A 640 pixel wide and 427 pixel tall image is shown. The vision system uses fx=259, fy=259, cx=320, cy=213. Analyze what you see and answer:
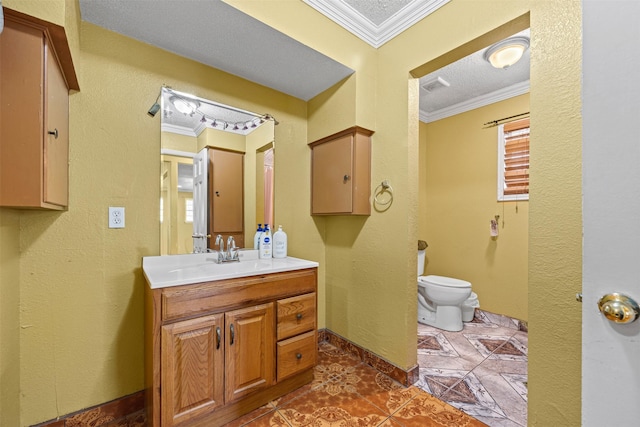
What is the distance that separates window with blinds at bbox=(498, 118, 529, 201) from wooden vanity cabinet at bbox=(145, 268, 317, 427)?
220 centimetres

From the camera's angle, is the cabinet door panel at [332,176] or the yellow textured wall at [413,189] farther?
the cabinet door panel at [332,176]

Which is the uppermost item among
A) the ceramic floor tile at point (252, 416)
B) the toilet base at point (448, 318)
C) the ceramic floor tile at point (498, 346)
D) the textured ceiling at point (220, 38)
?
the textured ceiling at point (220, 38)

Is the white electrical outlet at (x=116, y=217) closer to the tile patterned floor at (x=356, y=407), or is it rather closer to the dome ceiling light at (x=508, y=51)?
the tile patterned floor at (x=356, y=407)

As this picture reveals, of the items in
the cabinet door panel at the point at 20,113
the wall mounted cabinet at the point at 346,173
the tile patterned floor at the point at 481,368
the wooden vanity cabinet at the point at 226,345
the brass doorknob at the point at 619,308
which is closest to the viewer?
the brass doorknob at the point at 619,308

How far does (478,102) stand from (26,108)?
3.47m

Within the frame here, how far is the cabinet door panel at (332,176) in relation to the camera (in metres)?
1.92

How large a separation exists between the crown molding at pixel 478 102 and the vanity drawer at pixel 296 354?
2.89m

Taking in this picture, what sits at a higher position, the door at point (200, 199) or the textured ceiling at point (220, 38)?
the textured ceiling at point (220, 38)

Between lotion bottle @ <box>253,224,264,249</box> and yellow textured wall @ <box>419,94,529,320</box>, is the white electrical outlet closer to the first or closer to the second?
lotion bottle @ <box>253,224,264,249</box>

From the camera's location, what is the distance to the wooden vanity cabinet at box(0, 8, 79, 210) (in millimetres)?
899

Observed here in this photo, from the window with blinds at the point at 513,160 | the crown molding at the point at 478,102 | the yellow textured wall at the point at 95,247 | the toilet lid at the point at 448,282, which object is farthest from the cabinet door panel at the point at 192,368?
the crown molding at the point at 478,102

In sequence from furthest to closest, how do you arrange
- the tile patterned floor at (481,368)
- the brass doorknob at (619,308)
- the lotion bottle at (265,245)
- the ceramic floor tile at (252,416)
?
the lotion bottle at (265,245) < the tile patterned floor at (481,368) < the ceramic floor tile at (252,416) < the brass doorknob at (619,308)

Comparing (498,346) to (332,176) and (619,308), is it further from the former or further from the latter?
(619,308)

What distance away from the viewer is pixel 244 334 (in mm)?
1437
